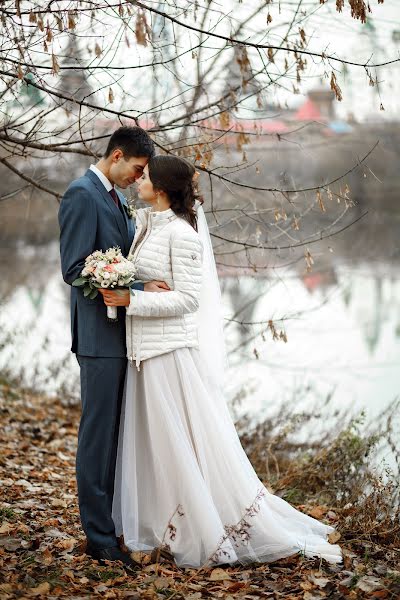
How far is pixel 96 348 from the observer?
4.07 m

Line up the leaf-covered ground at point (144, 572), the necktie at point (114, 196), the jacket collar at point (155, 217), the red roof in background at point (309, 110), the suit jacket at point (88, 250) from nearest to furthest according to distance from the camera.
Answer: the leaf-covered ground at point (144, 572) → the suit jacket at point (88, 250) → the jacket collar at point (155, 217) → the necktie at point (114, 196) → the red roof in background at point (309, 110)

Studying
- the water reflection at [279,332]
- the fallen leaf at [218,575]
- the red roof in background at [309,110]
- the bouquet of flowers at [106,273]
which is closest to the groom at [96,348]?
the bouquet of flowers at [106,273]

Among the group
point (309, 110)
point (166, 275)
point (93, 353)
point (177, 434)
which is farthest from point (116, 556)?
point (309, 110)

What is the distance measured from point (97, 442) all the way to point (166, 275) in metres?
0.93

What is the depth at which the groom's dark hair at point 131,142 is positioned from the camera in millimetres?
A: 4172

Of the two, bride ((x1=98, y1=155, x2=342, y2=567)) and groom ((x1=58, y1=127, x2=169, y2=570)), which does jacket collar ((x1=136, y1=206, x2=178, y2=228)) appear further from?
groom ((x1=58, y1=127, x2=169, y2=570))

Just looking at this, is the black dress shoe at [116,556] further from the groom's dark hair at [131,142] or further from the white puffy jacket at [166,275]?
the groom's dark hair at [131,142]

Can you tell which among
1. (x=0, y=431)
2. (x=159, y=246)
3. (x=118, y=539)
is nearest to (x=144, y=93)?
(x=0, y=431)

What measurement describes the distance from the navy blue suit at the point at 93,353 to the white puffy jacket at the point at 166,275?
4.1 inches

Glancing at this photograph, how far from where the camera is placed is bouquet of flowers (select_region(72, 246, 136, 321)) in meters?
3.84

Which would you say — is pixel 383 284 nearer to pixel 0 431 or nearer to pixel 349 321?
pixel 349 321

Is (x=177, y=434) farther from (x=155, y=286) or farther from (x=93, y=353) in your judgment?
(x=155, y=286)

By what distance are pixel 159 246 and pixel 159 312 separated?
354 mm

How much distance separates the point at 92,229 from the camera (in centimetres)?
406
